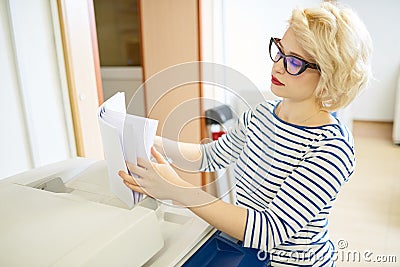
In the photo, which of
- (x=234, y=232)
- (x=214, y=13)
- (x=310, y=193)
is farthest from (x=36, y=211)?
(x=214, y=13)

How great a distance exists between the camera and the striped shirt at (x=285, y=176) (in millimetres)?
741

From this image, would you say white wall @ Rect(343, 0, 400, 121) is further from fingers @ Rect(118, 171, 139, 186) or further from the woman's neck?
fingers @ Rect(118, 171, 139, 186)

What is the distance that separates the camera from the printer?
0.62m

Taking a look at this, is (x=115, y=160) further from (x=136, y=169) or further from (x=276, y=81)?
(x=276, y=81)

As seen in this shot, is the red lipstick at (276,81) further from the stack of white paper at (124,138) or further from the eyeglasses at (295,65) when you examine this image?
the stack of white paper at (124,138)

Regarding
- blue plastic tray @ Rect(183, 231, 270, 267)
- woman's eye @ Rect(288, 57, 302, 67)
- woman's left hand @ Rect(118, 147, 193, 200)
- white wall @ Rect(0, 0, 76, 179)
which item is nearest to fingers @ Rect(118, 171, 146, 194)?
woman's left hand @ Rect(118, 147, 193, 200)

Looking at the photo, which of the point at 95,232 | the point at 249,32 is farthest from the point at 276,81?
the point at 249,32

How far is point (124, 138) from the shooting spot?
2.39 ft

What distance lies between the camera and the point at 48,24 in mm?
1350

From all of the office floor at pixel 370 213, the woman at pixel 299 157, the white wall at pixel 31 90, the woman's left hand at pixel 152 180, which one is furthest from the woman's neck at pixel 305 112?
the white wall at pixel 31 90

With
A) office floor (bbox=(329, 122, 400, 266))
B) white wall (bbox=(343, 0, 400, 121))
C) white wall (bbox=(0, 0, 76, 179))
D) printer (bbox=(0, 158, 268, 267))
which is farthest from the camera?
white wall (bbox=(343, 0, 400, 121))

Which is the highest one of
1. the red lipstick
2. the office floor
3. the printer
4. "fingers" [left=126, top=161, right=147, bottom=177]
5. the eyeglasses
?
the eyeglasses

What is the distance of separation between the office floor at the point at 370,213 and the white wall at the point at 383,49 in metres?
0.85

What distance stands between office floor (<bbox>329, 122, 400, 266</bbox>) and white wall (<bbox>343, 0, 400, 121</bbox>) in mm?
855
